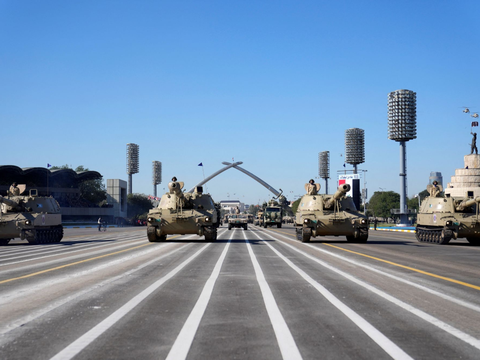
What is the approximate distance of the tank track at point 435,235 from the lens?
28.1 m

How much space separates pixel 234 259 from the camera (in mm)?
17266

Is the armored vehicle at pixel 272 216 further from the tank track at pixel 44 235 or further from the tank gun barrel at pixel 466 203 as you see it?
the tank gun barrel at pixel 466 203

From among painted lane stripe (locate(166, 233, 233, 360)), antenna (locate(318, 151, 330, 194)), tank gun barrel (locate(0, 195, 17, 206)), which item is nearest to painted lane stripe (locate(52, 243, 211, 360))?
painted lane stripe (locate(166, 233, 233, 360))

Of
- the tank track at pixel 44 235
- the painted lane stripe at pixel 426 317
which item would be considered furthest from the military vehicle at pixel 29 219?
the painted lane stripe at pixel 426 317

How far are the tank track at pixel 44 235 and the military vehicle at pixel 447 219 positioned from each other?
21417 millimetres

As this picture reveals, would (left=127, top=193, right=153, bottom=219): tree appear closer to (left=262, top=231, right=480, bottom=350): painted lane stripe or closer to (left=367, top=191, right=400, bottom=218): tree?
(left=367, top=191, right=400, bottom=218): tree

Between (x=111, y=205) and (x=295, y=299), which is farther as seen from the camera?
(x=111, y=205)

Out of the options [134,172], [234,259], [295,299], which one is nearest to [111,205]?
[134,172]

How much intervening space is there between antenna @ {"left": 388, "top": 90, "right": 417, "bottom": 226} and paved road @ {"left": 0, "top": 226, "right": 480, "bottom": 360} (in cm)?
9589

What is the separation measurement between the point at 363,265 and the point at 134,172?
6599 inches

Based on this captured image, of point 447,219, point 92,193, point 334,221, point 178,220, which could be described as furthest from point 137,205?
point 447,219

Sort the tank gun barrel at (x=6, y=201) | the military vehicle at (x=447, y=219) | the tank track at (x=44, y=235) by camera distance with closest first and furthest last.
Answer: the military vehicle at (x=447, y=219)
the tank track at (x=44, y=235)
the tank gun barrel at (x=6, y=201)

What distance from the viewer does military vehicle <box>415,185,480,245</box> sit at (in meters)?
28.0

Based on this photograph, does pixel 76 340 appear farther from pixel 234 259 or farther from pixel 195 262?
pixel 234 259
